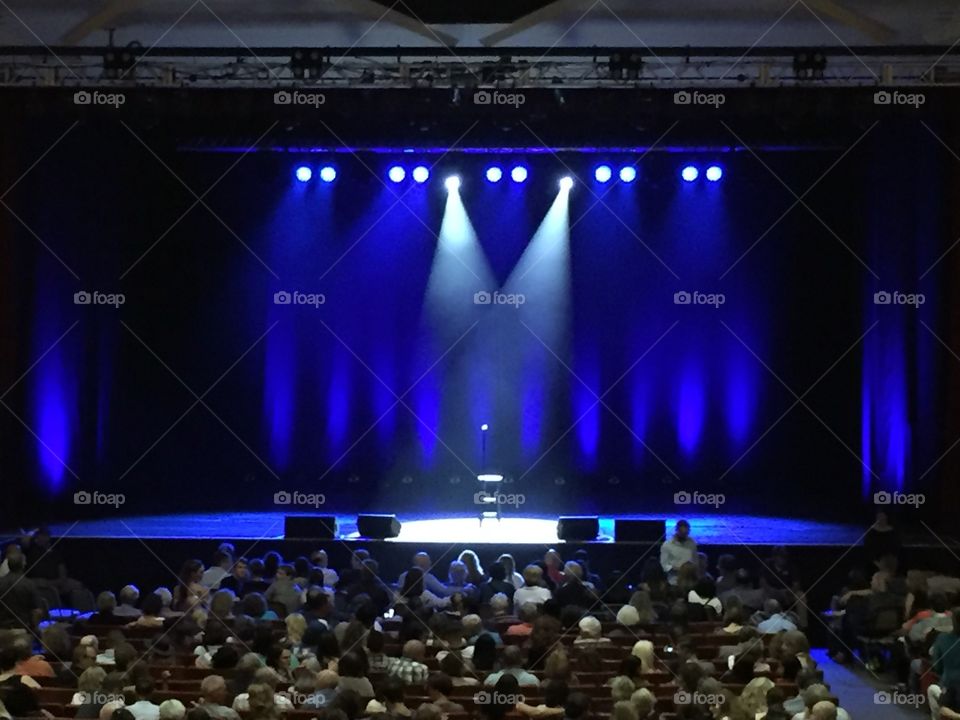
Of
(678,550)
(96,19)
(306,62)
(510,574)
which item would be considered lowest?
(510,574)

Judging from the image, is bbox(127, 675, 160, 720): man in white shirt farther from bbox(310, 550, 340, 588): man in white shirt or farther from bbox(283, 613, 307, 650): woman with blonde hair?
bbox(310, 550, 340, 588): man in white shirt

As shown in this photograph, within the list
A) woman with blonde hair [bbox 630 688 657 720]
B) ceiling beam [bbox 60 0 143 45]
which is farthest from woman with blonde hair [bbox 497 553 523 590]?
ceiling beam [bbox 60 0 143 45]

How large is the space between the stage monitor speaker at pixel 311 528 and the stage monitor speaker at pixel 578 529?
2237 mm

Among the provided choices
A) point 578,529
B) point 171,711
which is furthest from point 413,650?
point 578,529

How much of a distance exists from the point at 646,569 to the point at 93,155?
827cm

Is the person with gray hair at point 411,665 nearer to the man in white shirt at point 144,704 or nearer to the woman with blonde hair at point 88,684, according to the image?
the man in white shirt at point 144,704

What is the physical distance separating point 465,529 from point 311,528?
7.09ft

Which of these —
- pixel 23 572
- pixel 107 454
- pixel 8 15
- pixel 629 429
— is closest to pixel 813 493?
pixel 629 429

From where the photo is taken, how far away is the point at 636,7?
611 inches

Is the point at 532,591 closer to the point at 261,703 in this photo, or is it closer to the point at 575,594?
the point at 575,594

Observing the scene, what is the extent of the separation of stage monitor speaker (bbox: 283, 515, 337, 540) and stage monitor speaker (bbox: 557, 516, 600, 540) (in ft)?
7.34

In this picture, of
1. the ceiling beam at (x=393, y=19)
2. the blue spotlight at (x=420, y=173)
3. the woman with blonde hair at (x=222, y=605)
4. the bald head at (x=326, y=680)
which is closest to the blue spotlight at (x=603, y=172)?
the blue spotlight at (x=420, y=173)

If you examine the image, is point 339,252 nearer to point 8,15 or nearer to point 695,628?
point 8,15

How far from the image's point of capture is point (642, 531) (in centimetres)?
1360
